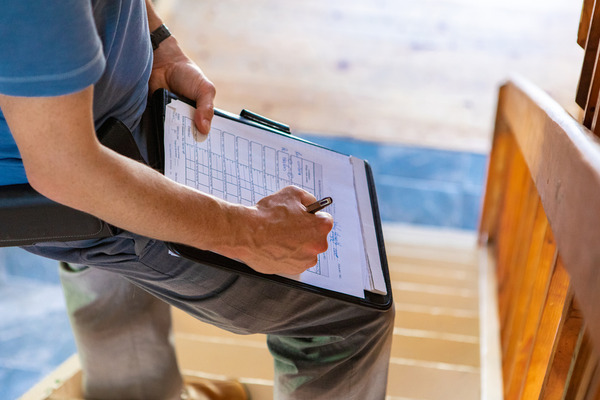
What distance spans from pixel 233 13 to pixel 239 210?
4.05 m

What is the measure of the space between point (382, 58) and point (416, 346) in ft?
9.59

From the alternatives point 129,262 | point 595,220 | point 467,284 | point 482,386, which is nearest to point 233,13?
point 467,284

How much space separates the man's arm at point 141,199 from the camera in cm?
68

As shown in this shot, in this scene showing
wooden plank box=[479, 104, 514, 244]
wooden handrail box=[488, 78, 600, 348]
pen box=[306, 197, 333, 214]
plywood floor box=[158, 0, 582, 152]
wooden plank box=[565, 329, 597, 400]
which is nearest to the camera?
wooden handrail box=[488, 78, 600, 348]

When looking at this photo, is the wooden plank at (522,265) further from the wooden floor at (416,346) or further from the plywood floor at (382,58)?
the plywood floor at (382,58)

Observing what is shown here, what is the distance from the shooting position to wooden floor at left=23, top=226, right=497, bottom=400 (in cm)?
164

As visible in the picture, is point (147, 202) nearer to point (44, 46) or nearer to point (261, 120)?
point (44, 46)

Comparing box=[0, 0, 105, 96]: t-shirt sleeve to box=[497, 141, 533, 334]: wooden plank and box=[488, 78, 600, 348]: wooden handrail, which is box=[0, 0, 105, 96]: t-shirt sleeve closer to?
box=[488, 78, 600, 348]: wooden handrail

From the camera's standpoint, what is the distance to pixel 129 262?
0.93 metres

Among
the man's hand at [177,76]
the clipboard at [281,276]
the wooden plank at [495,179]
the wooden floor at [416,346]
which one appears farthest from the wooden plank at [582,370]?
the wooden plank at [495,179]

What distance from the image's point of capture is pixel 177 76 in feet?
3.61

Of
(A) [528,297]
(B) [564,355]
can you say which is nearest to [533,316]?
(A) [528,297]

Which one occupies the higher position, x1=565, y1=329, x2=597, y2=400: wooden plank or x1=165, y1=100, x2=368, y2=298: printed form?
x1=165, y1=100, x2=368, y2=298: printed form

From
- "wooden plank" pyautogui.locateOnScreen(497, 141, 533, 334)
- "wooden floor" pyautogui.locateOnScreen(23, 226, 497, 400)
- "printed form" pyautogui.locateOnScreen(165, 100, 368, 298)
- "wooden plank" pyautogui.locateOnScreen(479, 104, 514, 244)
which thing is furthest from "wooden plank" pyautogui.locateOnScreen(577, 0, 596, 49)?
"wooden plank" pyautogui.locateOnScreen(479, 104, 514, 244)
